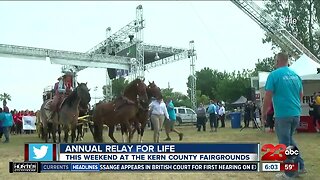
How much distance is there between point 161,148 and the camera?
19.7 feet

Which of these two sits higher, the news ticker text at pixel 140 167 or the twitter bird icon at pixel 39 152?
the twitter bird icon at pixel 39 152

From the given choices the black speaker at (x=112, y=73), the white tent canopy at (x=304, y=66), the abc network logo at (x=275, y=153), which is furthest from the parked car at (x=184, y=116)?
the abc network logo at (x=275, y=153)

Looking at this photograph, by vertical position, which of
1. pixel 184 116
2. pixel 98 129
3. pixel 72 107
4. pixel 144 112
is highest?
pixel 72 107

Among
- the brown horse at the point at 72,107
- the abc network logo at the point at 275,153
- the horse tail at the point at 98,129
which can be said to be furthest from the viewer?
the horse tail at the point at 98,129

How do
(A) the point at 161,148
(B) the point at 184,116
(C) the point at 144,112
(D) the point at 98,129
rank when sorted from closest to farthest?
1. (A) the point at 161,148
2. (C) the point at 144,112
3. (D) the point at 98,129
4. (B) the point at 184,116

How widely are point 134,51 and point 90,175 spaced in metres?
37.8

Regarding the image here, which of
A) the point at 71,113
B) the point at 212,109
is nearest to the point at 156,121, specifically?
the point at 71,113

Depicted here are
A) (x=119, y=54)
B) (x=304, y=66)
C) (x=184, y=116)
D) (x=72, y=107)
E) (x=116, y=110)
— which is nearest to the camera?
(x=116, y=110)

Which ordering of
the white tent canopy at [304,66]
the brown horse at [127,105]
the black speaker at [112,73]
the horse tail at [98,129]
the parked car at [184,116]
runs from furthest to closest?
1. the black speaker at [112,73]
2. the parked car at [184,116]
3. the white tent canopy at [304,66]
4. the horse tail at [98,129]
5. the brown horse at [127,105]

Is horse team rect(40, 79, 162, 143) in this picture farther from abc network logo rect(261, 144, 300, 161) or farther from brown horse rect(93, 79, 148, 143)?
abc network logo rect(261, 144, 300, 161)

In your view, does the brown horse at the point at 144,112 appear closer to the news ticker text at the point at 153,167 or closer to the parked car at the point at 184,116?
the news ticker text at the point at 153,167

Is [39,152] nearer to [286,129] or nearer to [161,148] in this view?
[161,148]

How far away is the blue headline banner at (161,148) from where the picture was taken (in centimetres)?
591

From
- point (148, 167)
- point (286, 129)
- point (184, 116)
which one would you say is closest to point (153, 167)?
point (148, 167)
